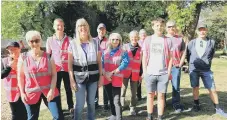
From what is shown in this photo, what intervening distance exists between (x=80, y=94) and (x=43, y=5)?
24.7 metres

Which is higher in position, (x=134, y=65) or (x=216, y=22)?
(x=216, y=22)

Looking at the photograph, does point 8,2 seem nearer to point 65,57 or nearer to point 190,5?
point 190,5

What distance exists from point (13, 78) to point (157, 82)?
8.53 ft

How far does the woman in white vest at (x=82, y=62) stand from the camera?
511 centimetres

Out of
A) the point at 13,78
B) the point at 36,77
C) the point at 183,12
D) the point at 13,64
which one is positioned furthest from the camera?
the point at 183,12

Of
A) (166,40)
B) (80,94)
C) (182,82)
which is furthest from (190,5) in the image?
(80,94)

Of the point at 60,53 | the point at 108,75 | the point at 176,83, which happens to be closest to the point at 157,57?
the point at 108,75

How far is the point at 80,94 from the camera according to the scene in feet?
17.1

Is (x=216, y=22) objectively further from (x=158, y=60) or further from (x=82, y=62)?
(x=82, y=62)

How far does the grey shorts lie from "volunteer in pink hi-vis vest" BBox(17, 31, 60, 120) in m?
1.88

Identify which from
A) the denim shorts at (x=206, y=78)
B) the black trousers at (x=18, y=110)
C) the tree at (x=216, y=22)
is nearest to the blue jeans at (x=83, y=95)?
the black trousers at (x=18, y=110)

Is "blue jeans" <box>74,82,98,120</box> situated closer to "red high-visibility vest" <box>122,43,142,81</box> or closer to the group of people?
the group of people

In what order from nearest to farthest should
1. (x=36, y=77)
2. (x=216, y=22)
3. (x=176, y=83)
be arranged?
(x=36, y=77) → (x=176, y=83) → (x=216, y=22)

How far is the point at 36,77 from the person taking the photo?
180 inches
